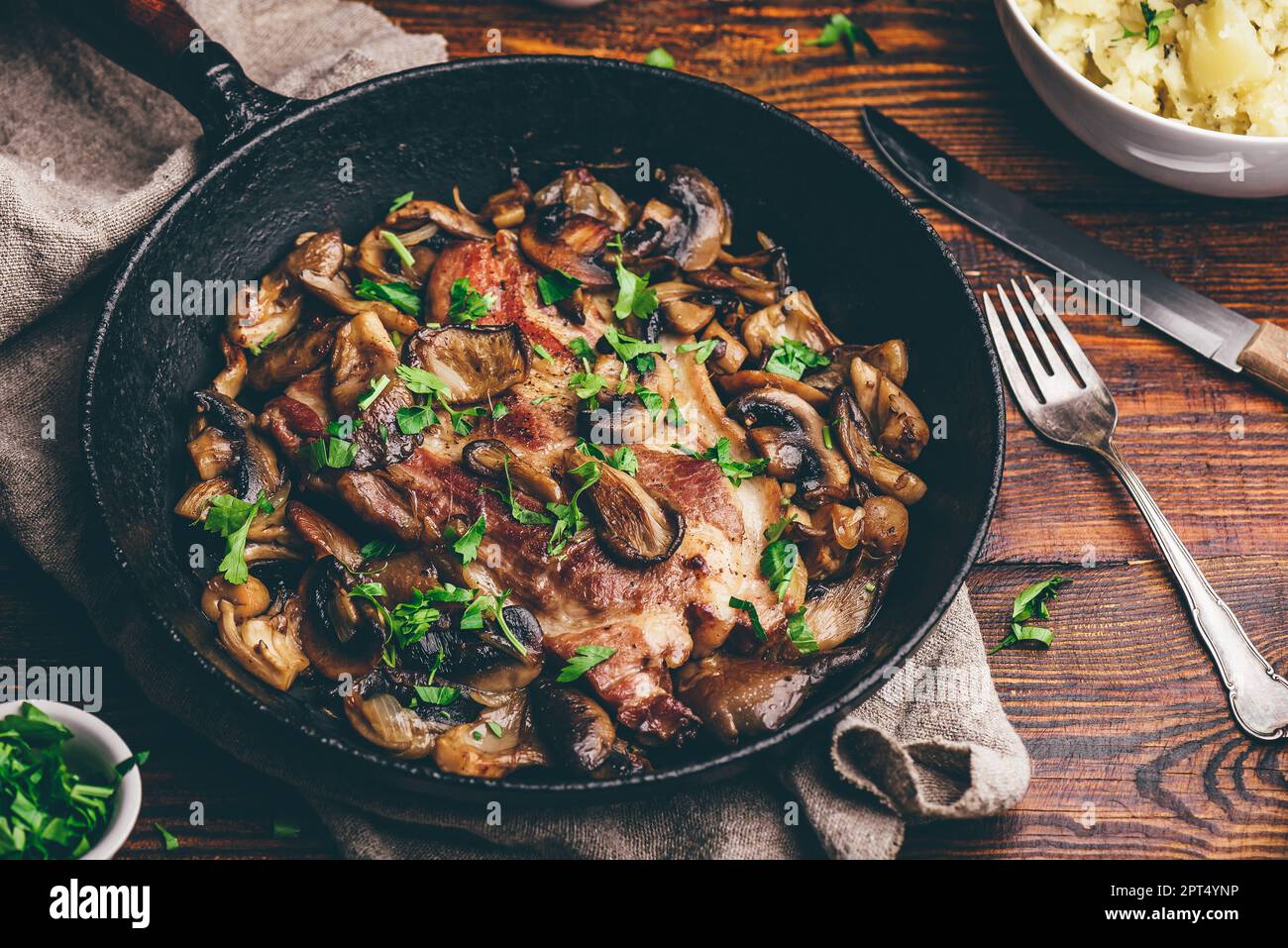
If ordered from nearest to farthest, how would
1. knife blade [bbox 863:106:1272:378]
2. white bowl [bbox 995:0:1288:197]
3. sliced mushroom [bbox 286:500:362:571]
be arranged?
1. sliced mushroom [bbox 286:500:362:571]
2. white bowl [bbox 995:0:1288:197]
3. knife blade [bbox 863:106:1272:378]

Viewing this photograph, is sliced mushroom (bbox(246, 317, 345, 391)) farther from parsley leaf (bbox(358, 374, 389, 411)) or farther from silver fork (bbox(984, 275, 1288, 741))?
silver fork (bbox(984, 275, 1288, 741))

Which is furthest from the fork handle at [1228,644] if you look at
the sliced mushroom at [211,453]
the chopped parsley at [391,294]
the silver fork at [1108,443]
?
the sliced mushroom at [211,453]

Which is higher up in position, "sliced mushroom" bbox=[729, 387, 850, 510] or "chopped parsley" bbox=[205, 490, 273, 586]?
"sliced mushroom" bbox=[729, 387, 850, 510]

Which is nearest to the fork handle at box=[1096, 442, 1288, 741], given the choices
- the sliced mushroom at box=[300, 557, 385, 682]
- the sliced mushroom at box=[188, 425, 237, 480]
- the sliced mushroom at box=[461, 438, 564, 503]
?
the sliced mushroom at box=[461, 438, 564, 503]

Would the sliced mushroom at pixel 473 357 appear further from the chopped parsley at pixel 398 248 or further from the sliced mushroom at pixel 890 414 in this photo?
the sliced mushroom at pixel 890 414

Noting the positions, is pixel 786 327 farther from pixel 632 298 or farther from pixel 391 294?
pixel 391 294

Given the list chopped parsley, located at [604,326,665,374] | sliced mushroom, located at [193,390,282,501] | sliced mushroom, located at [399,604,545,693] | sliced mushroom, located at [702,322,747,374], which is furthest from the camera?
sliced mushroom, located at [702,322,747,374]
